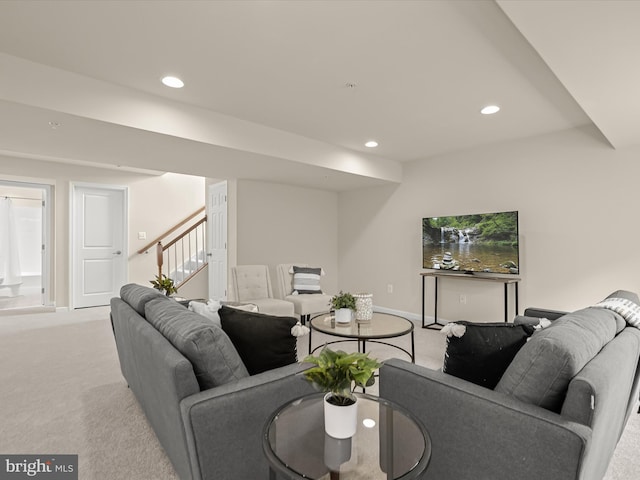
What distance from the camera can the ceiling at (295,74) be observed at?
5.93ft

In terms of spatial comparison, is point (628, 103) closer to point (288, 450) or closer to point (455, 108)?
point (455, 108)

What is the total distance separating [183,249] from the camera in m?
6.60

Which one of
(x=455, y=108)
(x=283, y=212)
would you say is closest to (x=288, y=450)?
(x=455, y=108)

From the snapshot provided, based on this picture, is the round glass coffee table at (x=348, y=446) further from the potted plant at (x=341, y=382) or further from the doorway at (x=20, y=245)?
the doorway at (x=20, y=245)

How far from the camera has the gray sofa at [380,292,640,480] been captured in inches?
40.8

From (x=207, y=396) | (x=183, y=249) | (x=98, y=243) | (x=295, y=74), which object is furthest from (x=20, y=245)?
(x=207, y=396)

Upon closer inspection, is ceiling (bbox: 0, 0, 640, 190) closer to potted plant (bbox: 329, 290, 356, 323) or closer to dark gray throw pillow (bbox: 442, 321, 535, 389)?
dark gray throw pillow (bbox: 442, 321, 535, 389)

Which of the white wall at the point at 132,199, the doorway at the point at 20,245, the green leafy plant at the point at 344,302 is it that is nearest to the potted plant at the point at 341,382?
the green leafy plant at the point at 344,302

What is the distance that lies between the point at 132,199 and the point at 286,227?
9.98 ft

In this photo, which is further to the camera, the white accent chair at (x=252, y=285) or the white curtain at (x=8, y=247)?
the white curtain at (x=8, y=247)

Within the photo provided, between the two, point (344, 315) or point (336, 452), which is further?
point (344, 315)

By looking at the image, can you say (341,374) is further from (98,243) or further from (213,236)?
(98,243)

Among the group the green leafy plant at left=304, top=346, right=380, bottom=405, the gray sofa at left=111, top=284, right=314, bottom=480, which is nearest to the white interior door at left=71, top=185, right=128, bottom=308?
the gray sofa at left=111, top=284, right=314, bottom=480

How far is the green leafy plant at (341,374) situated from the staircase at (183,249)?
212 inches
